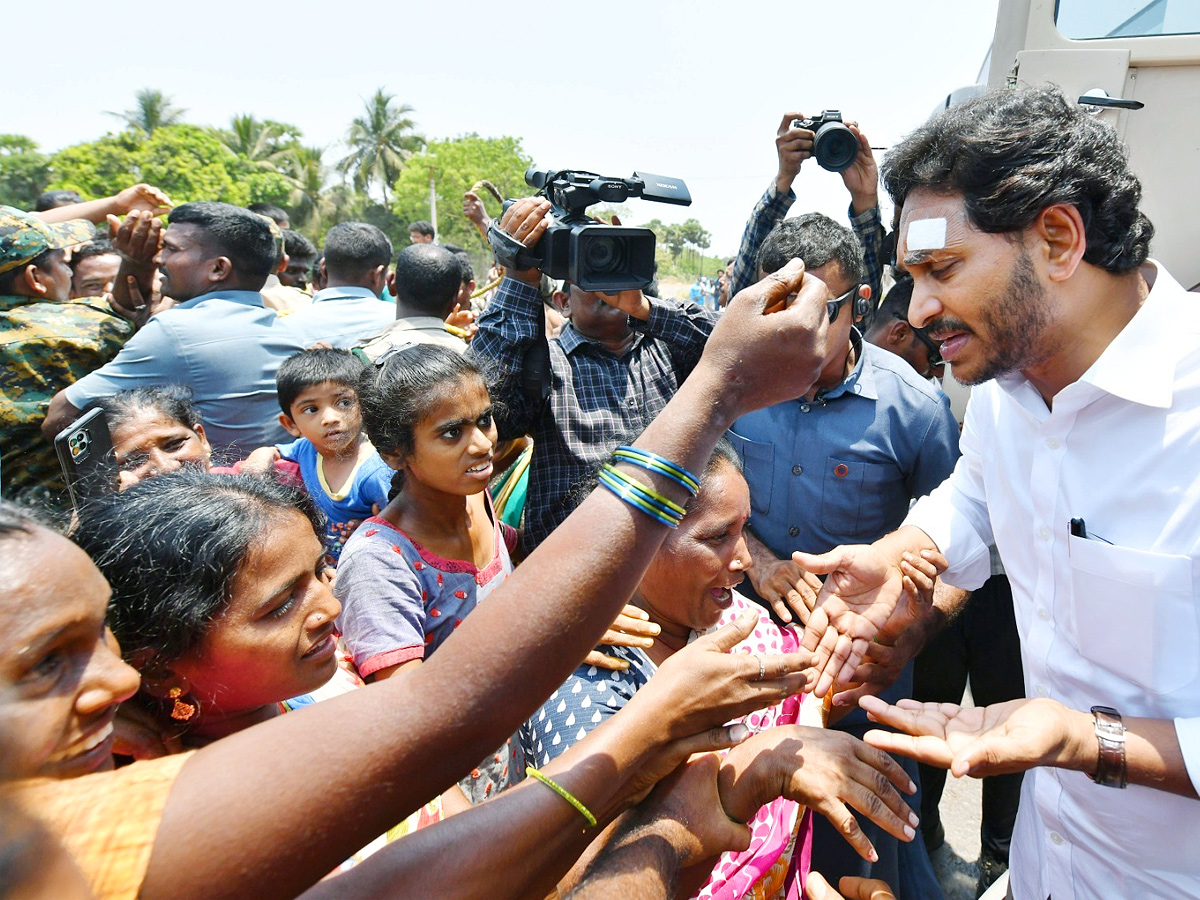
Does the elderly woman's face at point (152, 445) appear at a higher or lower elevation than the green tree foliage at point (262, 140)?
lower

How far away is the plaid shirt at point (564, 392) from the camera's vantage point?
111 inches

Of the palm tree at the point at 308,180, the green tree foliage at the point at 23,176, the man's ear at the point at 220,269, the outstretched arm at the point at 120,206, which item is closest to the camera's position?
the man's ear at the point at 220,269

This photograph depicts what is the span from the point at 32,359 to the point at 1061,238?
12.0 feet

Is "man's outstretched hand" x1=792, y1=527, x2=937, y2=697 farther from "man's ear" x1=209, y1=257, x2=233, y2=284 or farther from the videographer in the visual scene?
"man's ear" x1=209, y1=257, x2=233, y2=284

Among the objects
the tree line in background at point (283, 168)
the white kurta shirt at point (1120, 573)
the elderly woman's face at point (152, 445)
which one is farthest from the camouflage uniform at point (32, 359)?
the tree line in background at point (283, 168)

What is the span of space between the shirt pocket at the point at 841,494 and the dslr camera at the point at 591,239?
3.85ft

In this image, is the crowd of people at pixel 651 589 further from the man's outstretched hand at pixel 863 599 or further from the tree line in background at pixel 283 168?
the tree line in background at pixel 283 168

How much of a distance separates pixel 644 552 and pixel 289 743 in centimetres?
50

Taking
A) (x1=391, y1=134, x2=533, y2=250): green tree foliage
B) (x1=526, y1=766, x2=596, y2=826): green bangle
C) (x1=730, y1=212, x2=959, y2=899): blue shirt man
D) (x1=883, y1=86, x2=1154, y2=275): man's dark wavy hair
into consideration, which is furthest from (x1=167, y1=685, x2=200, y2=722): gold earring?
(x1=391, y1=134, x2=533, y2=250): green tree foliage

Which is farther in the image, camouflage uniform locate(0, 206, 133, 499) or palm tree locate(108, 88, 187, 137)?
palm tree locate(108, 88, 187, 137)

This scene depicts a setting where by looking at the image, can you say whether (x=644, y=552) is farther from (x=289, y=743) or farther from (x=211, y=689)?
(x=211, y=689)

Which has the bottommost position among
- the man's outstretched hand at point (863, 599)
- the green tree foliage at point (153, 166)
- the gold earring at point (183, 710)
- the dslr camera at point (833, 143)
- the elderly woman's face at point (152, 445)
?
the man's outstretched hand at point (863, 599)

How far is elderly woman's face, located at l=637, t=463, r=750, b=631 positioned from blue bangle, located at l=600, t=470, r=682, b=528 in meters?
0.90

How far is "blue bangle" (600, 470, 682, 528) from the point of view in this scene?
1.04 metres
